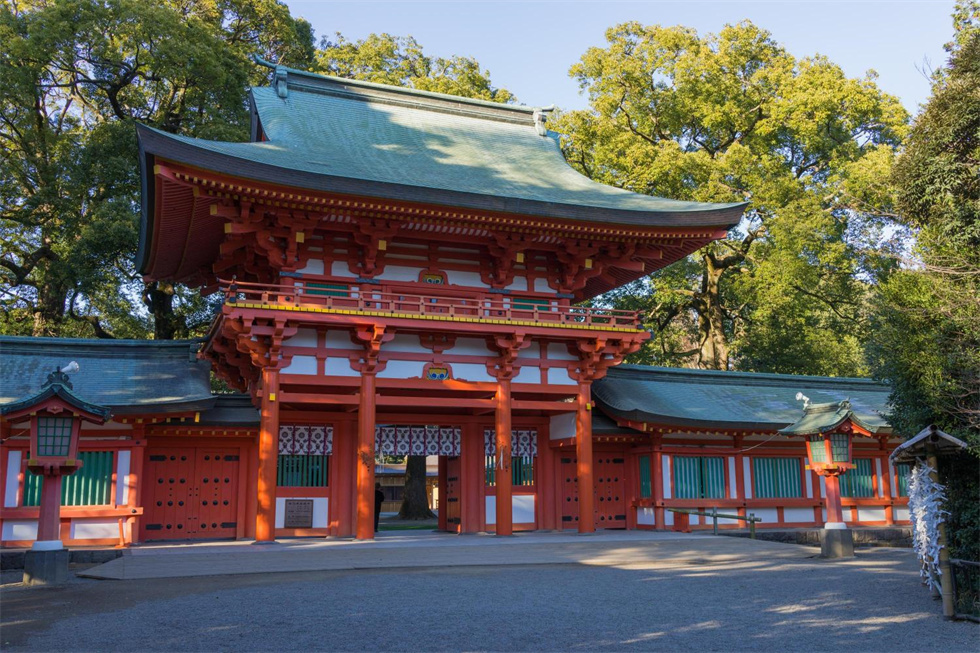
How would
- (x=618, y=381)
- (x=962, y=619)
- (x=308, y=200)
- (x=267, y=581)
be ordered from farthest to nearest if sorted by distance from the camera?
(x=618, y=381)
(x=308, y=200)
(x=267, y=581)
(x=962, y=619)

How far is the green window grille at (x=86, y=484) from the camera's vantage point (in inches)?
627

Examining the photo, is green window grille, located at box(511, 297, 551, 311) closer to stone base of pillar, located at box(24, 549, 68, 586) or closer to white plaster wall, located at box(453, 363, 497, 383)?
white plaster wall, located at box(453, 363, 497, 383)

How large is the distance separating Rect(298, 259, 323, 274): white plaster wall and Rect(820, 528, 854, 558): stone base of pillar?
11.8 metres

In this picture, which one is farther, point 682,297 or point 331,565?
point 682,297

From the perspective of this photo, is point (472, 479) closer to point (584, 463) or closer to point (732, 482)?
point (584, 463)

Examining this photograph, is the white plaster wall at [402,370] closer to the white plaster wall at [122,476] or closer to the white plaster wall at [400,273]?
the white plaster wall at [400,273]

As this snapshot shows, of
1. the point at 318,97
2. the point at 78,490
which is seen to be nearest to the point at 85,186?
the point at 318,97

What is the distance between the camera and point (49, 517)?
1191 cm

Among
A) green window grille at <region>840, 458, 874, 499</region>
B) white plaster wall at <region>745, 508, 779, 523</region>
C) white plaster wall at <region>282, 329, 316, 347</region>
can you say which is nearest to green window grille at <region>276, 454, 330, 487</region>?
white plaster wall at <region>282, 329, 316, 347</region>

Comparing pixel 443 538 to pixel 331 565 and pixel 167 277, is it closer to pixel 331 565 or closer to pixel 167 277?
pixel 331 565

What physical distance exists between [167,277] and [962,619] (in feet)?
60.6

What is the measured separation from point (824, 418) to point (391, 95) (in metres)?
14.4

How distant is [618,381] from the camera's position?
21969 mm

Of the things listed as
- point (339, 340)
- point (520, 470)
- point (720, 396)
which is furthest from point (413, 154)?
point (720, 396)
